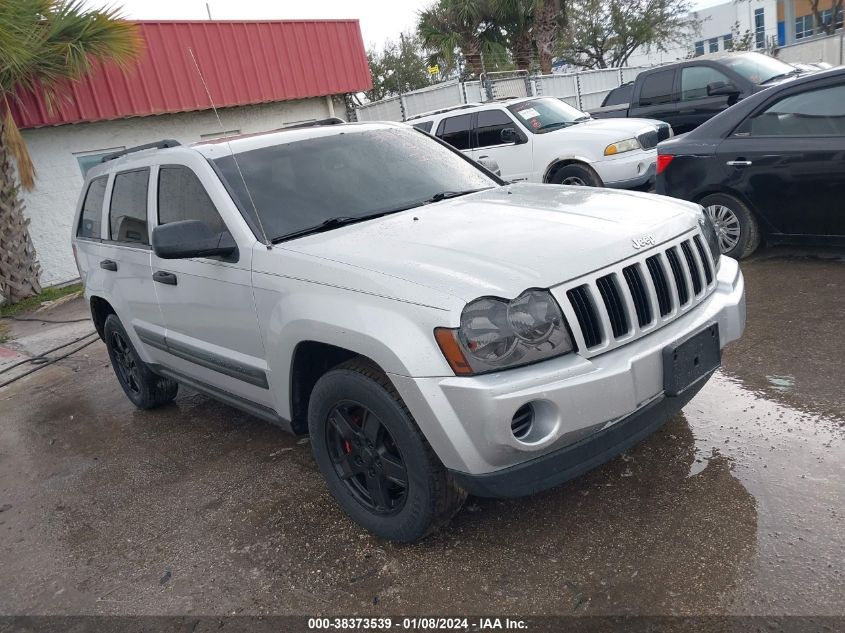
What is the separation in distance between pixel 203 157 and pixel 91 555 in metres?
2.05

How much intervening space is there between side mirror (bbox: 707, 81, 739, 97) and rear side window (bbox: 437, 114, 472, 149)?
3.53 meters

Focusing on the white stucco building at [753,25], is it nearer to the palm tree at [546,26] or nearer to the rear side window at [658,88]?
the palm tree at [546,26]

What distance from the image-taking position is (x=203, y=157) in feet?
12.2

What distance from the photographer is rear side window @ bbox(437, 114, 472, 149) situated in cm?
1048

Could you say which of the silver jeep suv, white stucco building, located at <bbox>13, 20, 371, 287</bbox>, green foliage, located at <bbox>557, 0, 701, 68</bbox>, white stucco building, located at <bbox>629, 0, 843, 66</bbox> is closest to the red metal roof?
white stucco building, located at <bbox>13, 20, 371, 287</bbox>

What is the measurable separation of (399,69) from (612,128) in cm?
3238

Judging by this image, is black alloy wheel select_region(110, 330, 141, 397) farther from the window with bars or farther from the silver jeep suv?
the window with bars

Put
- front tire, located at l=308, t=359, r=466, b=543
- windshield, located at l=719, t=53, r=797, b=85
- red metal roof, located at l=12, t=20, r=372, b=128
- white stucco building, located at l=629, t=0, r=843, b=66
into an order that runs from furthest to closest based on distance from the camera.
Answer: white stucco building, located at l=629, t=0, r=843, b=66 < red metal roof, located at l=12, t=20, r=372, b=128 < windshield, located at l=719, t=53, r=797, b=85 < front tire, located at l=308, t=359, r=466, b=543

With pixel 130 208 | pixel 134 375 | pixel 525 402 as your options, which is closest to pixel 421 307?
pixel 525 402

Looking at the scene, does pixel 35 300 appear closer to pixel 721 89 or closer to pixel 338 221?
pixel 338 221

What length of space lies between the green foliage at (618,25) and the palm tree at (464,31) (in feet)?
31.1

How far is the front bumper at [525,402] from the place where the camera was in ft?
7.95

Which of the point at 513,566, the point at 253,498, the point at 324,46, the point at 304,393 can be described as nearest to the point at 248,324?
the point at 304,393

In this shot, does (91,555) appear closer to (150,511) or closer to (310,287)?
(150,511)
